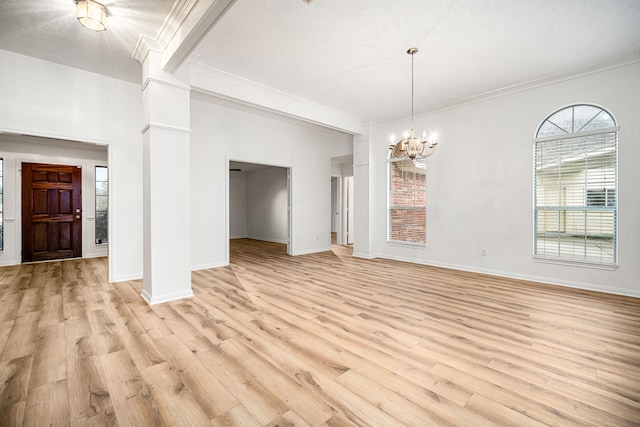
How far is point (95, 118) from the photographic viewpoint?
4184 millimetres

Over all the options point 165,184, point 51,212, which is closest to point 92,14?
point 165,184

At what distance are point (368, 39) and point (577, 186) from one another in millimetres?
3681

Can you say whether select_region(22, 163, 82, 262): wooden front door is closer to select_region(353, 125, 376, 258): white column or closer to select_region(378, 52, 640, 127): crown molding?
select_region(353, 125, 376, 258): white column

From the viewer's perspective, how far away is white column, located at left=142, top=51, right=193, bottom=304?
335 cm

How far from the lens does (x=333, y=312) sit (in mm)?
3121

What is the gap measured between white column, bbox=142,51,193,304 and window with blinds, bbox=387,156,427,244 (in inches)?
170

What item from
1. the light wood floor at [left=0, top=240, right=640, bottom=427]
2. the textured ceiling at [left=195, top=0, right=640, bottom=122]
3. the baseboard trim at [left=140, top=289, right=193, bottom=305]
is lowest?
the light wood floor at [left=0, top=240, right=640, bottom=427]

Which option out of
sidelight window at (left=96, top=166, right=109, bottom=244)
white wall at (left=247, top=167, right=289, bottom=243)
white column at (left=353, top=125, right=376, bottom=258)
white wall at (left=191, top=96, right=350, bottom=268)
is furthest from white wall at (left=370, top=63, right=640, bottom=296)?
sidelight window at (left=96, top=166, right=109, bottom=244)

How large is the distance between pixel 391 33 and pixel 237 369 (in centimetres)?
360

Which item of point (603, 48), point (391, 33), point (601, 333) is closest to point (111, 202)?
point (391, 33)

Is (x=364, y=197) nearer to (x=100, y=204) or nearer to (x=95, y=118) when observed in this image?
(x=95, y=118)

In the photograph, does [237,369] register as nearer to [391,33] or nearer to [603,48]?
[391,33]

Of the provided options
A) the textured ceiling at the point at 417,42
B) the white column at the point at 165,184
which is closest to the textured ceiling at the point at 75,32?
the white column at the point at 165,184

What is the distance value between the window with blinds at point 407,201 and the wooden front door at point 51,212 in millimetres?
6951
